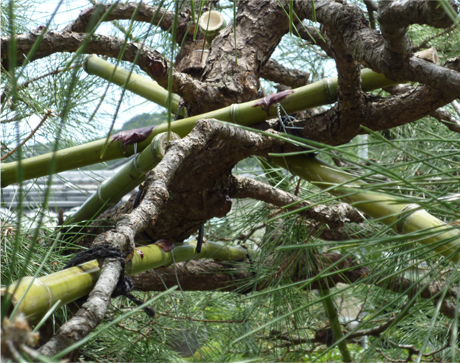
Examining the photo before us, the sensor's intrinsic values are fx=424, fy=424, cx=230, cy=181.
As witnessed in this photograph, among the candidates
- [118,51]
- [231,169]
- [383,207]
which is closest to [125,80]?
[118,51]

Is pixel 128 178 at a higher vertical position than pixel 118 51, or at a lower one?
lower

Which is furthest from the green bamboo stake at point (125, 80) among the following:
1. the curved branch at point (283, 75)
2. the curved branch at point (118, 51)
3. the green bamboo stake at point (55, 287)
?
the green bamboo stake at point (55, 287)

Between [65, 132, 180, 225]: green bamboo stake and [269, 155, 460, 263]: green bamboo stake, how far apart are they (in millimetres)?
182

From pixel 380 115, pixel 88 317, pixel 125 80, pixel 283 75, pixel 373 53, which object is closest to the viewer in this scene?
pixel 88 317

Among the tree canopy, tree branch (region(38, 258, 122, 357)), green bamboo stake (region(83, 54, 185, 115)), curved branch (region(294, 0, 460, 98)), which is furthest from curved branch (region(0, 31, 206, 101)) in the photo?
tree branch (region(38, 258, 122, 357))

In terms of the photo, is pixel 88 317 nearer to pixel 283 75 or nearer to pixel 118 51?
pixel 118 51

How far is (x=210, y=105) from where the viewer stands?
70cm

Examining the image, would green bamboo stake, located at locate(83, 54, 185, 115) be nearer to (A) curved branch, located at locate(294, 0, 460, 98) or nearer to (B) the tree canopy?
(B) the tree canopy

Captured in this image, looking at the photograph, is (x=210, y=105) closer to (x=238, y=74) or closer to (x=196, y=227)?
(x=238, y=74)

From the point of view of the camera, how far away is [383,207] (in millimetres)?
516

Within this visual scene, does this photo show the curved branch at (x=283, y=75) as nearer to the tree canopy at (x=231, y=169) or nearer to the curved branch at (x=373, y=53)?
the tree canopy at (x=231, y=169)

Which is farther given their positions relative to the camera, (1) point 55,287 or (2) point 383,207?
(2) point 383,207

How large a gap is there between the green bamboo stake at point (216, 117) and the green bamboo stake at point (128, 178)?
0.03 metres

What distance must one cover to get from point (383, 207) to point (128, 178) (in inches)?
15.3
